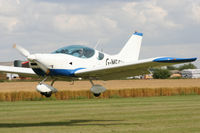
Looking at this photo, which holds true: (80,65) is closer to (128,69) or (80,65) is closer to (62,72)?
(62,72)

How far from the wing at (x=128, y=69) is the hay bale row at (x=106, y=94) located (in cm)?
2889

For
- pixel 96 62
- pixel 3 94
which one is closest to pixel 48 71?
pixel 96 62

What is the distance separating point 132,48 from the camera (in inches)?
1017

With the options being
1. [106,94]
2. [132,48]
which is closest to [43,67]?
[132,48]

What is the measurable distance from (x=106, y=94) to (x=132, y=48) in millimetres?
28822

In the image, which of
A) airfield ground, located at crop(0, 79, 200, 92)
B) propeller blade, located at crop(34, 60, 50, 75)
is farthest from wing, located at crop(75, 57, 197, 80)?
airfield ground, located at crop(0, 79, 200, 92)

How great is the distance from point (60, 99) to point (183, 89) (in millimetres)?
18279

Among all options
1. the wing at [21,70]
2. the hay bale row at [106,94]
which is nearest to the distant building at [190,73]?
the hay bale row at [106,94]

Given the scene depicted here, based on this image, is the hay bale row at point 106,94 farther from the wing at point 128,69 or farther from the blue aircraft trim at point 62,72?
the blue aircraft trim at point 62,72

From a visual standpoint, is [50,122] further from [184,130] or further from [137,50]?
[184,130]

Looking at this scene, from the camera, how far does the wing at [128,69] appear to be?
64.1ft

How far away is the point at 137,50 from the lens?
85.9 feet

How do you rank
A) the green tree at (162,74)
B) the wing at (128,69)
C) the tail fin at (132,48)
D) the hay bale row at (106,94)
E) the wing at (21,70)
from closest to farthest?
the wing at (128,69)
the wing at (21,70)
the tail fin at (132,48)
the hay bale row at (106,94)
the green tree at (162,74)

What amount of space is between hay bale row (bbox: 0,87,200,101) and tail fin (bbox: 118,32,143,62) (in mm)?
26325
